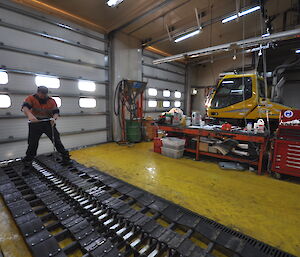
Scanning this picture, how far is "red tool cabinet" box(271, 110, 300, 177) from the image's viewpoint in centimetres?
293

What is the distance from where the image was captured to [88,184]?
2.68 meters

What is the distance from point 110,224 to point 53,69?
4338mm

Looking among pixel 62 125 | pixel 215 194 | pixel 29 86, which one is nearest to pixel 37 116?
pixel 29 86

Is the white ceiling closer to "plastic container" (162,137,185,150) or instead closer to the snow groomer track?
"plastic container" (162,137,185,150)

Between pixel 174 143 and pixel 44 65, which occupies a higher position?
pixel 44 65

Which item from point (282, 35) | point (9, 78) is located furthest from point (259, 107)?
point (9, 78)

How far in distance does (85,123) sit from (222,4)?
17.2 feet

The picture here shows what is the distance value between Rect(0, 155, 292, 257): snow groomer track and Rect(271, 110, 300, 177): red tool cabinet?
6.68ft

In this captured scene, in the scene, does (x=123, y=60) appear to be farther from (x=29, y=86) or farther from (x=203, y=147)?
(x=203, y=147)

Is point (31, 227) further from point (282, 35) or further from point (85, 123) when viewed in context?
point (282, 35)

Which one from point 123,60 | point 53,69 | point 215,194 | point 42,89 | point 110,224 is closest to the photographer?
point 110,224

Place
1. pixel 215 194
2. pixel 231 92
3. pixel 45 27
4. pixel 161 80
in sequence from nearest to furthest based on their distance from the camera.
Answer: pixel 215 194 < pixel 45 27 < pixel 231 92 < pixel 161 80

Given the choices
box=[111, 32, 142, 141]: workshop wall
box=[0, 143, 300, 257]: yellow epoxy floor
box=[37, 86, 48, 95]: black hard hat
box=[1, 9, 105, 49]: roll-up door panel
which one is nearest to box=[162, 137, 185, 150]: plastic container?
box=[0, 143, 300, 257]: yellow epoxy floor

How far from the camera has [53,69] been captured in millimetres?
4438
